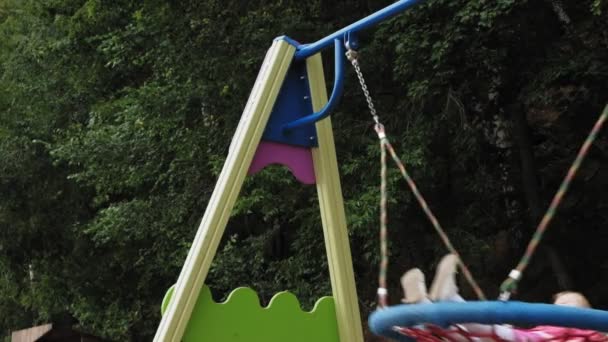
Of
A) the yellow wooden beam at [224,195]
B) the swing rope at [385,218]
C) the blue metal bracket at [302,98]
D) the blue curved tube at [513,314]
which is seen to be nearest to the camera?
the blue curved tube at [513,314]

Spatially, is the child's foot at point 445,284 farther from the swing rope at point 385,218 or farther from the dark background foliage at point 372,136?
the dark background foliage at point 372,136

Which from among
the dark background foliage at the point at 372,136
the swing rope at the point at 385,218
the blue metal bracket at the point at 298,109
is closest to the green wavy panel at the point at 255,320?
the swing rope at the point at 385,218

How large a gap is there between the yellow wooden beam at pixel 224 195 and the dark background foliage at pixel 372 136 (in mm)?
3548

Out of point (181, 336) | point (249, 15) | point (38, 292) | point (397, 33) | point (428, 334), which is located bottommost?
point (428, 334)

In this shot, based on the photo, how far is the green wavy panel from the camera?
323cm

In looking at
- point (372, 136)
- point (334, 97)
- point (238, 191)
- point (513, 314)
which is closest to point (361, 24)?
point (334, 97)

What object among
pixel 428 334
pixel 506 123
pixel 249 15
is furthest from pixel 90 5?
pixel 428 334

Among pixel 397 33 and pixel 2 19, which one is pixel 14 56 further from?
pixel 397 33

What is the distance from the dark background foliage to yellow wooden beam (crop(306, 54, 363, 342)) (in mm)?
3334

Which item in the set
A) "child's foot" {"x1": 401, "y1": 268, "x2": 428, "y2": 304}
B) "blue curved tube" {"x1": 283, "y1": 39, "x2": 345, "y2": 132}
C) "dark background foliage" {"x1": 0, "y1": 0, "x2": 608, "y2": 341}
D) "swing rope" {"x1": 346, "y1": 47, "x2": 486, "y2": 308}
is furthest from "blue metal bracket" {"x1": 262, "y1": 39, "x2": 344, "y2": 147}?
"dark background foliage" {"x1": 0, "y1": 0, "x2": 608, "y2": 341}

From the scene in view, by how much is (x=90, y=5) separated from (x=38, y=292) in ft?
13.5

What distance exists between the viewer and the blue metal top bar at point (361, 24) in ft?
10.8

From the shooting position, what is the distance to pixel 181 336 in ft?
10.3

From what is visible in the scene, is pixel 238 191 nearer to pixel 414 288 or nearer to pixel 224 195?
pixel 224 195
